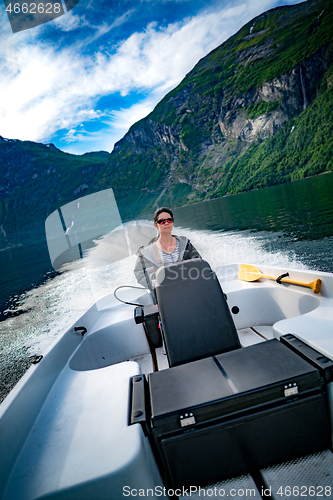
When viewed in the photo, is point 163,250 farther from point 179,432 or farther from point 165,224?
point 179,432

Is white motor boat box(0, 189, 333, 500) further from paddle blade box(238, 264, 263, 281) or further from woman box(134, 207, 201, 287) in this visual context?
paddle blade box(238, 264, 263, 281)

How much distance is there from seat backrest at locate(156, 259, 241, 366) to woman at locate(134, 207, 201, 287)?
Answer: 2.33 feet

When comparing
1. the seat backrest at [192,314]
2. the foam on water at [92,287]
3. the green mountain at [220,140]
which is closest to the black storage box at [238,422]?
the seat backrest at [192,314]

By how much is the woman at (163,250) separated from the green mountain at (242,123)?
82.6m

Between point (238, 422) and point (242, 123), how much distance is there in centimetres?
12081

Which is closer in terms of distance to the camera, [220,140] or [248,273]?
[248,273]

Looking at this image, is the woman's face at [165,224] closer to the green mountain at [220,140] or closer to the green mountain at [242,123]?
the green mountain at [220,140]

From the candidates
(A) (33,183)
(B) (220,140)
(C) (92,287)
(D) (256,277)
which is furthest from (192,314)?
(A) (33,183)

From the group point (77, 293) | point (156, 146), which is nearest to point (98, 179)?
point (156, 146)

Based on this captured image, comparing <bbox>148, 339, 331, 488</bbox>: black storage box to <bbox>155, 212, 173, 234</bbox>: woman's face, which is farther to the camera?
<bbox>155, 212, 173, 234</bbox>: woman's face

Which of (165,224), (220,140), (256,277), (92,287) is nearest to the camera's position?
(165,224)

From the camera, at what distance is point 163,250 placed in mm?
2729

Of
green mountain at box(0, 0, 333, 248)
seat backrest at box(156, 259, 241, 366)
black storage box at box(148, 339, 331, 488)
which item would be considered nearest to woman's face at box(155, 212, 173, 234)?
seat backrest at box(156, 259, 241, 366)

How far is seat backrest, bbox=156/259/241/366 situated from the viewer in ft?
5.77
